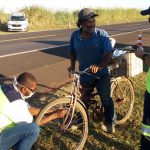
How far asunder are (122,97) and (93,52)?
4.50 ft

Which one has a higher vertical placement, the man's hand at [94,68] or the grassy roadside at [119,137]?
the man's hand at [94,68]

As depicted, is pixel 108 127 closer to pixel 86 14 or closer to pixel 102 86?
pixel 102 86

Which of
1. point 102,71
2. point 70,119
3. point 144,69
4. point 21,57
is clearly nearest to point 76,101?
point 70,119

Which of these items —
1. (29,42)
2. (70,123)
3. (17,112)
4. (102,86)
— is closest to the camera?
(17,112)

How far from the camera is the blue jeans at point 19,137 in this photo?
4.40 m

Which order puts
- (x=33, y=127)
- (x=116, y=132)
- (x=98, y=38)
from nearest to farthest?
1. (x=33, y=127)
2. (x=98, y=38)
3. (x=116, y=132)

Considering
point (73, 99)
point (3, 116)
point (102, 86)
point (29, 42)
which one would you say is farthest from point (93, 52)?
point (29, 42)

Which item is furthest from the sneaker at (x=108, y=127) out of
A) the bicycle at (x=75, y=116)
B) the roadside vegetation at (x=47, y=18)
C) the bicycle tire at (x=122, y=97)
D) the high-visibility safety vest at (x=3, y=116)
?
the roadside vegetation at (x=47, y=18)

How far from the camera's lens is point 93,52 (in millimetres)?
5879

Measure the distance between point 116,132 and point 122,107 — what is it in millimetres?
803

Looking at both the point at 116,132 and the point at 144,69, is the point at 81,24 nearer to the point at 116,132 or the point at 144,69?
the point at 116,132

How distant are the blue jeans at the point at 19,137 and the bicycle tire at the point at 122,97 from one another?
2360mm

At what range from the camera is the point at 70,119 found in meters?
A: 5.47

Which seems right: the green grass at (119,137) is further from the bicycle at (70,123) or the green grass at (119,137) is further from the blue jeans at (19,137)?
the blue jeans at (19,137)
